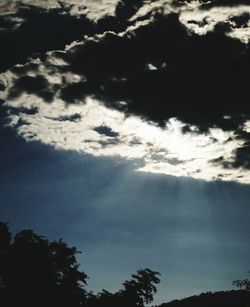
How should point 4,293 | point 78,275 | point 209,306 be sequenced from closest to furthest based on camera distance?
point 4,293 < point 78,275 < point 209,306

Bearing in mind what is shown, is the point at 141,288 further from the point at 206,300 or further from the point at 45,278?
the point at 206,300

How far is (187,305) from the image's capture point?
8956 centimetres

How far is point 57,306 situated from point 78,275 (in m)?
3.45

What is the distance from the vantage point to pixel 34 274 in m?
35.2

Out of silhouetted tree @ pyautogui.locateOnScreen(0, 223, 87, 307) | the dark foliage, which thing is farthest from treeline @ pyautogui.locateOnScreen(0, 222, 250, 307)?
the dark foliage

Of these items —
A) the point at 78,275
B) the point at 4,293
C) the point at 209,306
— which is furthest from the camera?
the point at 209,306

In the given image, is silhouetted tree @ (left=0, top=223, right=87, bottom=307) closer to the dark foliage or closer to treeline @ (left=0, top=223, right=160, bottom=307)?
treeline @ (left=0, top=223, right=160, bottom=307)

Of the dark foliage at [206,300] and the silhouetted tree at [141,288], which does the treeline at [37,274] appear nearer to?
the silhouetted tree at [141,288]

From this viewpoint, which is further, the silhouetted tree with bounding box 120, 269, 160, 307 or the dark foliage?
the dark foliage

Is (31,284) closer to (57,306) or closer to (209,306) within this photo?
(57,306)

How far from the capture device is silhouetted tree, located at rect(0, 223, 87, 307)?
34219 millimetres

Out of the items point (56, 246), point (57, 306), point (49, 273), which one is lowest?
point (57, 306)

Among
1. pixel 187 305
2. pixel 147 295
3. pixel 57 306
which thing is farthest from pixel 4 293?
pixel 187 305

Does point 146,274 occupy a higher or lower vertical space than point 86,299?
higher
